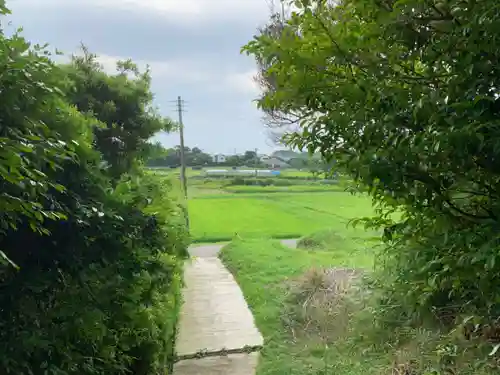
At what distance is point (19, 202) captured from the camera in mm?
1140

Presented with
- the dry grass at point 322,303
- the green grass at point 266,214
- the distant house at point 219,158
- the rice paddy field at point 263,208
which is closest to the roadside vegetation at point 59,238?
the dry grass at point 322,303

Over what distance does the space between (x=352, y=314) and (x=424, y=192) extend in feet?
11.0

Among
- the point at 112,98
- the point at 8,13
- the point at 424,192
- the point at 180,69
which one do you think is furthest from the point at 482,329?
the point at 180,69

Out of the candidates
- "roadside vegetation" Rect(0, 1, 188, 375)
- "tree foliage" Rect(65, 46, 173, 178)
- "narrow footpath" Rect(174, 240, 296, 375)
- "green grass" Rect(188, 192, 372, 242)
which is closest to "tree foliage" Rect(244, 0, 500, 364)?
"roadside vegetation" Rect(0, 1, 188, 375)

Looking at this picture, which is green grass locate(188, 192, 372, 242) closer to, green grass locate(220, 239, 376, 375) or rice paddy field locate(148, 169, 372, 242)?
rice paddy field locate(148, 169, 372, 242)

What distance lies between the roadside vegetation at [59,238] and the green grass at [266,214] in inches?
367

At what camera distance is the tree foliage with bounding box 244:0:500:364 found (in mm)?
1097

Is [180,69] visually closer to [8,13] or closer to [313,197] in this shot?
[8,13]

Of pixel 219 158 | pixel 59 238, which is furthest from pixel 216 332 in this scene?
pixel 219 158

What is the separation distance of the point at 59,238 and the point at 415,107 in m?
1.31

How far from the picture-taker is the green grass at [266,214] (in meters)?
12.7

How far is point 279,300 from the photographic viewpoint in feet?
18.2

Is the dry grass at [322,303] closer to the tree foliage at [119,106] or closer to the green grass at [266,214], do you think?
the tree foliage at [119,106]

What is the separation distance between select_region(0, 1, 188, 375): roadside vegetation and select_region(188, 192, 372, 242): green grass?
9314mm
